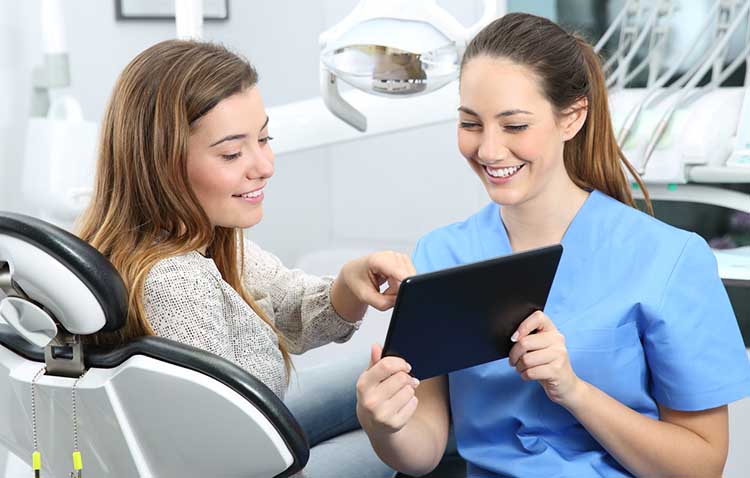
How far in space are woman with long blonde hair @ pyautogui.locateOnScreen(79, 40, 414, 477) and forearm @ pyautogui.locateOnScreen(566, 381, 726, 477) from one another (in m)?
0.28

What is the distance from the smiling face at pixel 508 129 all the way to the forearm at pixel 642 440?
11.0 inches

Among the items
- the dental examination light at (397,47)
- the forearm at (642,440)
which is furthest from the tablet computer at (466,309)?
the dental examination light at (397,47)

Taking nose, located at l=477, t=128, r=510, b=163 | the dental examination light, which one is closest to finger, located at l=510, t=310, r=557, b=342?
nose, located at l=477, t=128, r=510, b=163

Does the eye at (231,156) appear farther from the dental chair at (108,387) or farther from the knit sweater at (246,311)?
the dental chair at (108,387)

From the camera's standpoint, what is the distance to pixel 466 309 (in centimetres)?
104

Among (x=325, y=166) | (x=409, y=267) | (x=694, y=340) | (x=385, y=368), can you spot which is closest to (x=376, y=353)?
(x=385, y=368)

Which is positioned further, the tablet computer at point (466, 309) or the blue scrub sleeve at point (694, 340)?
the blue scrub sleeve at point (694, 340)

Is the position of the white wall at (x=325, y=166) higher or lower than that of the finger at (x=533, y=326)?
lower

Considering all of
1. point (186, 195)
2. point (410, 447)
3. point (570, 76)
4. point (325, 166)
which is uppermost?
point (570, 76)

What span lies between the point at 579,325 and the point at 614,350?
0.05m

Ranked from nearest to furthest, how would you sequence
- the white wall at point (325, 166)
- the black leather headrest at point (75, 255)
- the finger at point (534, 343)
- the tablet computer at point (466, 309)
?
the black leather headrest at point (75, 255) → the tablet computer at point (466, 309) → the finger at point (534, 343) → the white wall at point (325, 166)

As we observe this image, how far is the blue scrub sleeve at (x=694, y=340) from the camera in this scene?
3.87ft

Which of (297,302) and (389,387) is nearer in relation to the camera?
(389,387)

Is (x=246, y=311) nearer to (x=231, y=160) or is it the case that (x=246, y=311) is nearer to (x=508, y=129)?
(x=231, y=160)
